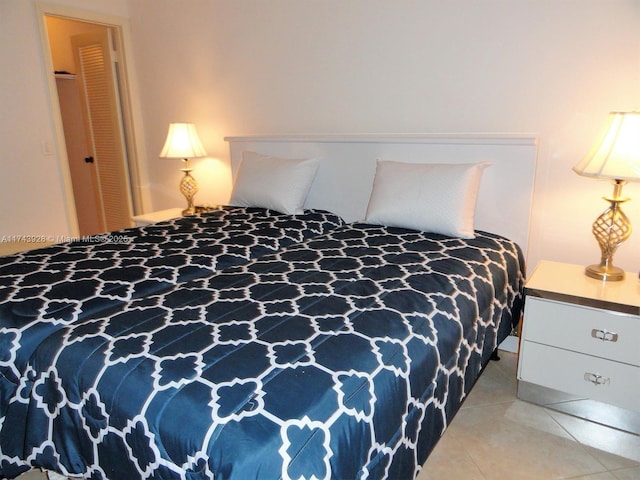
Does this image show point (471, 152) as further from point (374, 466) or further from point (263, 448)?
point (263, 448)

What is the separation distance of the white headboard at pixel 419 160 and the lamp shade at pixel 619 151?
426mm

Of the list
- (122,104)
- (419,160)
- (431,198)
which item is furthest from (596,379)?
(122,104)

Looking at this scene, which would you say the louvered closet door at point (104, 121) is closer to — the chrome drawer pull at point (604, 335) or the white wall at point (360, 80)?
the white wall at point (360, 80)

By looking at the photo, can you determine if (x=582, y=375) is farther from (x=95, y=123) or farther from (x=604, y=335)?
(x=95, y=123)

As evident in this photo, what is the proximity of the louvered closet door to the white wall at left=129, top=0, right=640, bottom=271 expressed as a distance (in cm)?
55

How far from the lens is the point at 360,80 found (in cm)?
271

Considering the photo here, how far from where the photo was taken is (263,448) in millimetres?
881

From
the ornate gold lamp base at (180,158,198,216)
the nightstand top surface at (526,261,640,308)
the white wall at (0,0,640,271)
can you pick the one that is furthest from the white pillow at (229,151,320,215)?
the nightstand top surface at (526,261,640,308)

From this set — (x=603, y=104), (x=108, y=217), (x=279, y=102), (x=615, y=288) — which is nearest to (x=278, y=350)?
(x=615, y=288)

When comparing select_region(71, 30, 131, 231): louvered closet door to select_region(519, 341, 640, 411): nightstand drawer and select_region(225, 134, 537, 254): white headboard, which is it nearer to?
select_region(225, 134, 537, 254): white headboard

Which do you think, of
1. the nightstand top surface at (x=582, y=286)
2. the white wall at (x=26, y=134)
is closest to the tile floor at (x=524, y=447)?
the nightstand top surface at (x=582, y=286)

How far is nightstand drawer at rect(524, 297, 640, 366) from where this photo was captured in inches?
65.1

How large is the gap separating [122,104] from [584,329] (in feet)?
12.2

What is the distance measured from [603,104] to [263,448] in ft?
6.79
